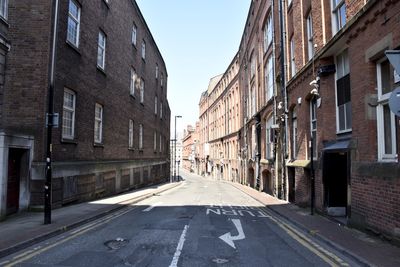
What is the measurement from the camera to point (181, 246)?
26.7 feet

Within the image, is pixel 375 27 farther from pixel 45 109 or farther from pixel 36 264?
pixel 45 109

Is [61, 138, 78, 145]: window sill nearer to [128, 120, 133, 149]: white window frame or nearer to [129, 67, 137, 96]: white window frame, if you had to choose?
[128, 120, 133, 149]: white window frame

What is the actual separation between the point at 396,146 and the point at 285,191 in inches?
450

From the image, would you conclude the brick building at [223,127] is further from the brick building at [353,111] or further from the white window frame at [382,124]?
the white window frame at [382,124]

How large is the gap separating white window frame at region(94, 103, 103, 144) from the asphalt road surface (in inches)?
→ 297

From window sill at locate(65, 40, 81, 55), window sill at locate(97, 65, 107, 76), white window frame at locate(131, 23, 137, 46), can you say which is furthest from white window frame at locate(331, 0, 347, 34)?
white window frame at locate(131, 23, 137, 46)

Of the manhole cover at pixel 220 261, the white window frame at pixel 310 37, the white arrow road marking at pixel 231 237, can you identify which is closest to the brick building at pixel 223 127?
the white window frame at pixel 310 37

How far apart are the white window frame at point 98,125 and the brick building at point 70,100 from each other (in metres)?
0.05

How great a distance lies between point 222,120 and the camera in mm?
62562

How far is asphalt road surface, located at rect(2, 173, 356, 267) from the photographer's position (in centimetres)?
693

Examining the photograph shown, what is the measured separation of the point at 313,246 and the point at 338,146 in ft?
13.7

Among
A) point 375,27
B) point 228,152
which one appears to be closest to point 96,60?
point 375,27

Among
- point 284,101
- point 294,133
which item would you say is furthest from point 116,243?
point 284,101

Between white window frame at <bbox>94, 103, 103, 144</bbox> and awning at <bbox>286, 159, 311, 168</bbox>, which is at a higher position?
white window frame at <bbox>94, 103, 103, 144</bbox>
